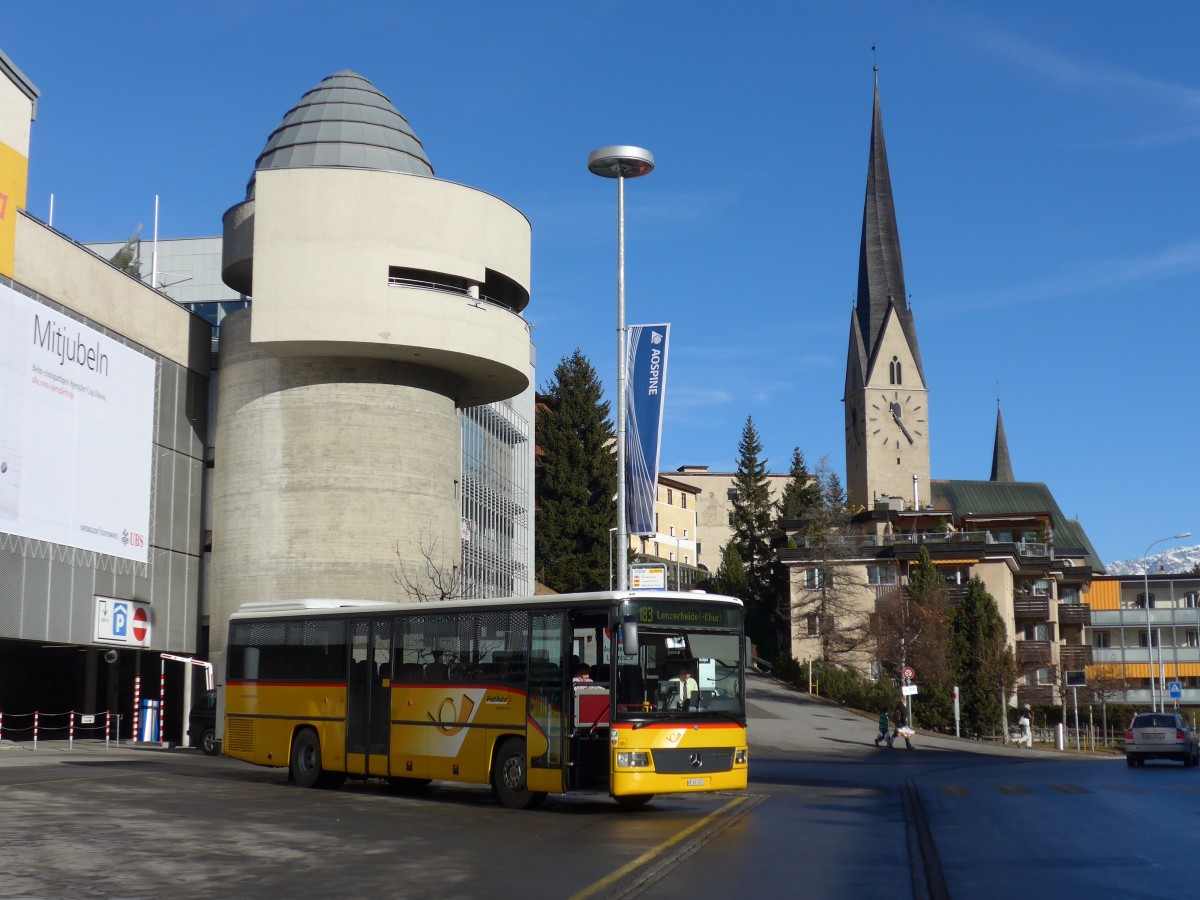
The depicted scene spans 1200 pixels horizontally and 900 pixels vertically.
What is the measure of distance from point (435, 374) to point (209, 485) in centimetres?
913

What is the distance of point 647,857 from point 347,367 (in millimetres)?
37142

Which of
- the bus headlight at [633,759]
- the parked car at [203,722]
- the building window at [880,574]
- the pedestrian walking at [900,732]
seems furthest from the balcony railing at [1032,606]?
the bus headlight at [633,759]

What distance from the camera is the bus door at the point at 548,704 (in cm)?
1823

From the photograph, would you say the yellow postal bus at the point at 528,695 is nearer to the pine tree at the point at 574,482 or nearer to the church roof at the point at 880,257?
the pine tree at the point at 574,482

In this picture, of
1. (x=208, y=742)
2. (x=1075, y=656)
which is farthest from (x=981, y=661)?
(x=208, y=742)

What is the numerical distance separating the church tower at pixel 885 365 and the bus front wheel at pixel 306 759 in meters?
104

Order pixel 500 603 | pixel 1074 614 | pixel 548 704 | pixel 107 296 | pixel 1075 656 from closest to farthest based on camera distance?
pixel 548 704
pixel 500 603
pixel 107 296
pixel 1075 656
pixel 1074 614

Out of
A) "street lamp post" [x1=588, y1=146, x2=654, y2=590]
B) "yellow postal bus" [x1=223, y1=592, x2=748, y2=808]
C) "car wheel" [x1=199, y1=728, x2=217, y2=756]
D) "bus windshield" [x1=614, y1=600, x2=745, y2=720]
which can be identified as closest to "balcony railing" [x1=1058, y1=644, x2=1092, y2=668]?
"car wheel" [x1=199, y1=728, x2=217, y2=756]

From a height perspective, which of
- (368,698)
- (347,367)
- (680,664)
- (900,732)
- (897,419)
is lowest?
(900,732)

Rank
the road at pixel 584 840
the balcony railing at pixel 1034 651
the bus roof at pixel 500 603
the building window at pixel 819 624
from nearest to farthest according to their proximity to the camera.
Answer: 1. the road at pixel 584 840
2. the bus roof at pixel 500 603
3. the building window at pixel 819 624
4. the balcony railing at pixel 1034 651

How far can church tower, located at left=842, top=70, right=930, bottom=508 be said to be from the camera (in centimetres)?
12331

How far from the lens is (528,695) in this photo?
18.8 metres

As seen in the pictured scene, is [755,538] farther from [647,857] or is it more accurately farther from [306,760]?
[647,857]

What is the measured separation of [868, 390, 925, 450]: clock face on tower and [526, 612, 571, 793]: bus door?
10858 centimetres
